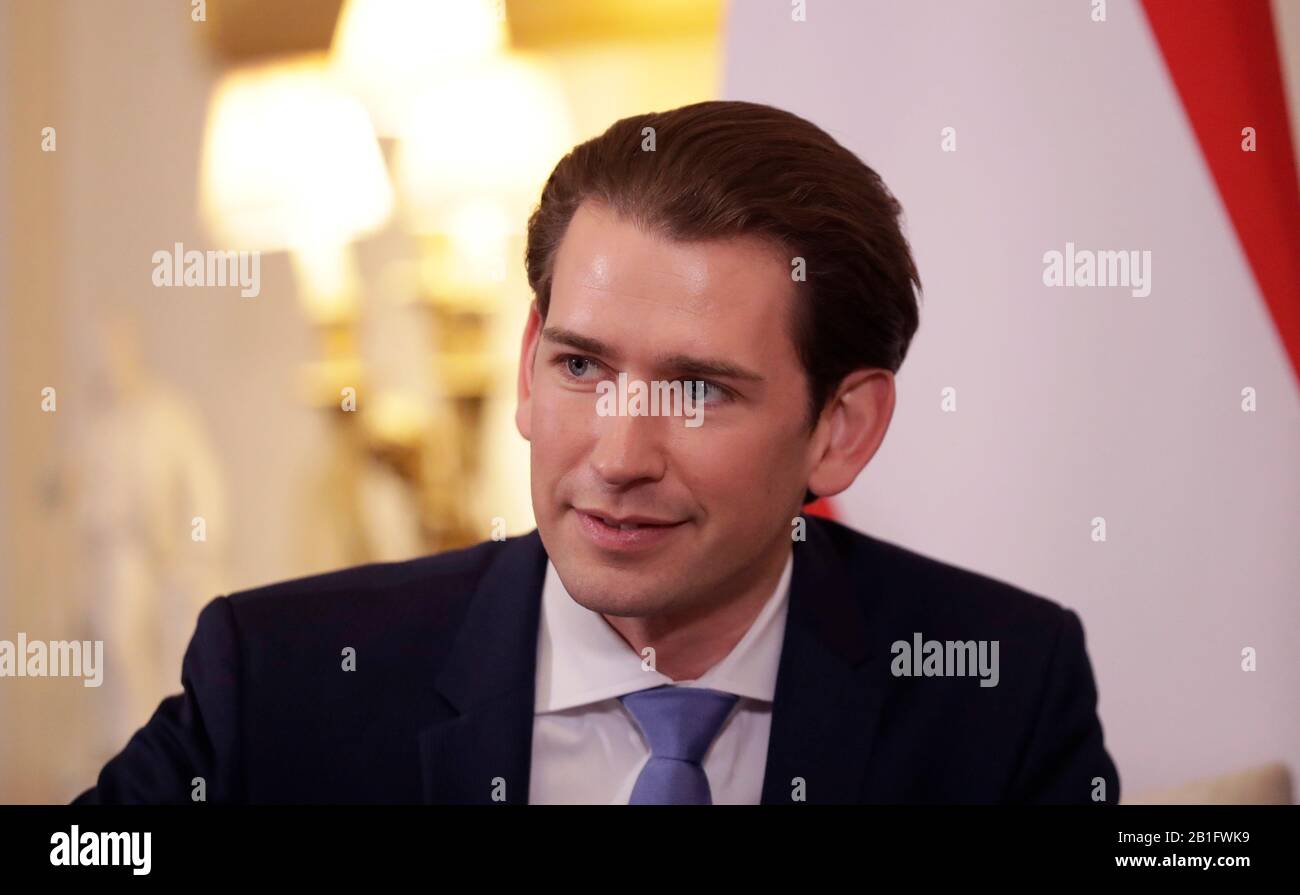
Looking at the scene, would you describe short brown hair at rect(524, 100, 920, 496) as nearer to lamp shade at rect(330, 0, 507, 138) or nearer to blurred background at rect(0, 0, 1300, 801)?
blurred background at rect(0, 0, 1300, 801)

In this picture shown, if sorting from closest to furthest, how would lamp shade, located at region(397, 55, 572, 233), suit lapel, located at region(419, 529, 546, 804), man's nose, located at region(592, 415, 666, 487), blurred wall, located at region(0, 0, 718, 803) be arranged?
man's nose, located at region(592, 415, 666, 487)
suit lapel, located at region(419, 529, 546, 804)
lamp shade, located at region(397, 55, 572, 233)
blurred wall, located at region(0, 0, 718, 803)

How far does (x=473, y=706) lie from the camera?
1747mm

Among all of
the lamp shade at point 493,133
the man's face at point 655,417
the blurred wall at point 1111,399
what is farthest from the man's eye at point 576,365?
the lamp shade at point 493,133

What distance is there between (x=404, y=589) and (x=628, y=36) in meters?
1.41

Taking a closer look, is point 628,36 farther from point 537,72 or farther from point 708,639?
point 708,639

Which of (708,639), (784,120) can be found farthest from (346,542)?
(784,120)

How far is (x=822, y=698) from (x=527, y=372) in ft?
2.01

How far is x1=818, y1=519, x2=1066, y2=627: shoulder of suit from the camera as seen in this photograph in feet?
6.50

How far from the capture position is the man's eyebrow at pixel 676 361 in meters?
1.66

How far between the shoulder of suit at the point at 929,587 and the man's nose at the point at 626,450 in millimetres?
472

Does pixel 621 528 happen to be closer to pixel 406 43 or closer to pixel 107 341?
pixel 406 43

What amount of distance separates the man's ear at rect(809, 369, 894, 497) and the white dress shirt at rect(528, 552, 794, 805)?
262mm

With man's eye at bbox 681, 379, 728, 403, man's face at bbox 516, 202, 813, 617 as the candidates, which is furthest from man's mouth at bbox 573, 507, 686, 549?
man's eye at bbox 681, 379, 728, 403
